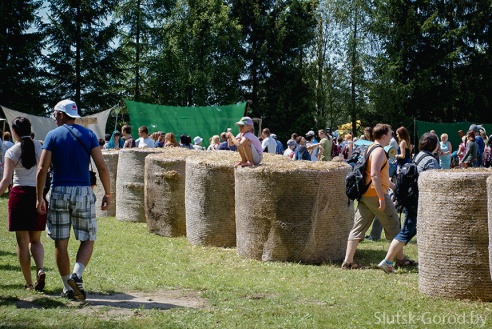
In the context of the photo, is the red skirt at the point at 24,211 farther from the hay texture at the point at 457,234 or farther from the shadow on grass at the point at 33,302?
the hay texture at the point at 457,234

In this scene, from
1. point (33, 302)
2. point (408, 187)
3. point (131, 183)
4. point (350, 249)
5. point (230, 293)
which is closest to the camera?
point (33, 302)

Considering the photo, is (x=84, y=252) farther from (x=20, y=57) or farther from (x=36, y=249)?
(x=20, y=57)

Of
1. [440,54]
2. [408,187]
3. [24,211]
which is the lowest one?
[24,211]

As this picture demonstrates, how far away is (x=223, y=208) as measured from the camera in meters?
10.2

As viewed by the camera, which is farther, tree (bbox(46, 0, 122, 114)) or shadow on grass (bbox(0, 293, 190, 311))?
tree (bbox(46, 0, 122, 114))

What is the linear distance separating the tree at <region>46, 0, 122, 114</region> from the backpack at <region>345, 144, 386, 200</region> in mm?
34360

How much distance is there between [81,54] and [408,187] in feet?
118

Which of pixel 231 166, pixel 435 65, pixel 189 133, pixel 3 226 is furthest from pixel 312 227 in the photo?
pixel 435 65

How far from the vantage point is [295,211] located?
28.7 ft

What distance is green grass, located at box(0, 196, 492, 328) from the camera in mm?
5879

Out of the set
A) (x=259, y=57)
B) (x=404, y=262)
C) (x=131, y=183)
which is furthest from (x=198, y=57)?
(x=404, y=262)

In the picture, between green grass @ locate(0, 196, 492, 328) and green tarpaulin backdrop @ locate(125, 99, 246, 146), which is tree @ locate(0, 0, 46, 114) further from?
green grass @ locate(0, 196, 492, 328)

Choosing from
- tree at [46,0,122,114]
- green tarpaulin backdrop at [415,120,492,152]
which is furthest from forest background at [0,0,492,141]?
green tarpaulin backdrop at [415,120,492,152]

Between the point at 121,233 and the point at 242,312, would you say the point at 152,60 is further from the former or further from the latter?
the point at 242,312
